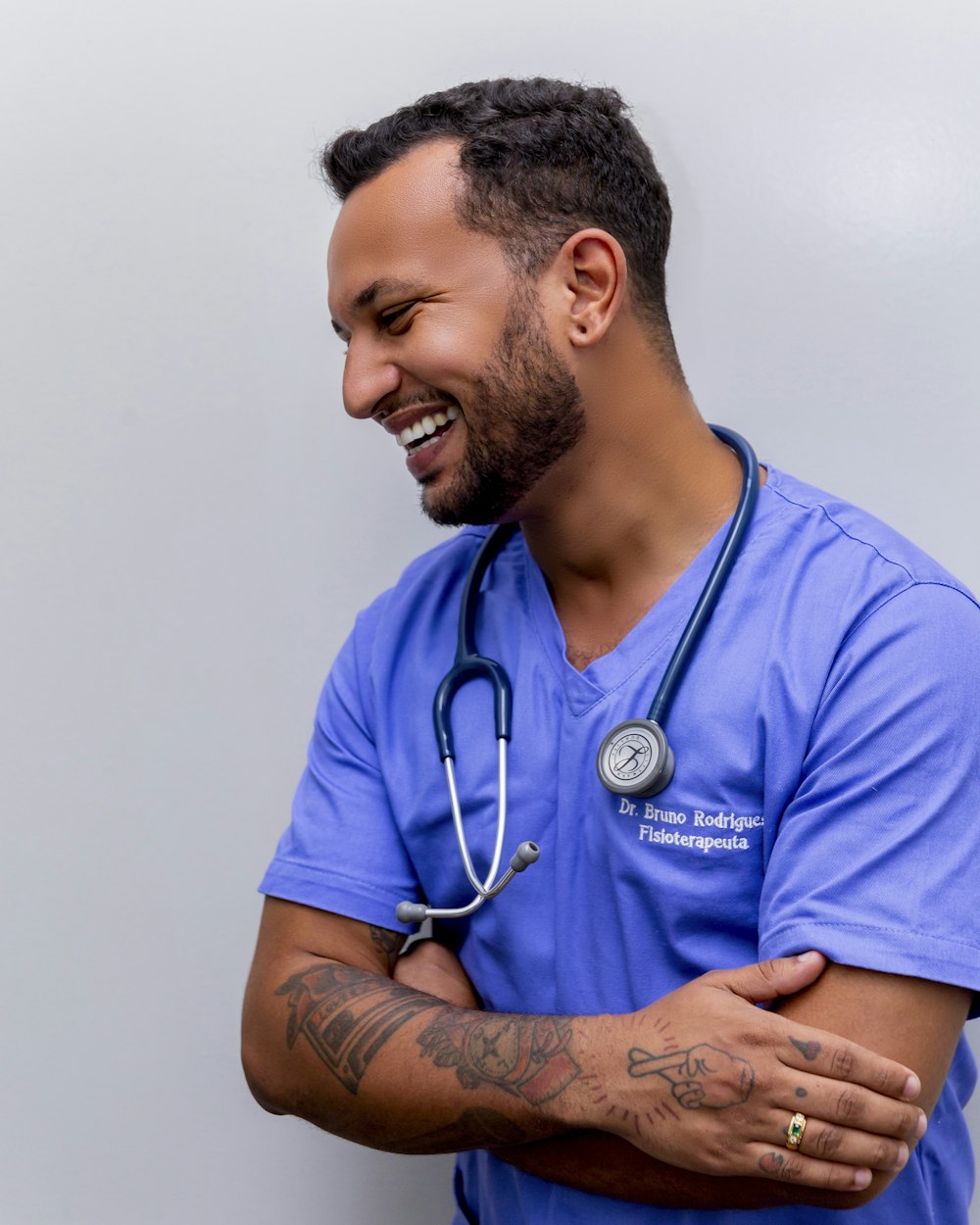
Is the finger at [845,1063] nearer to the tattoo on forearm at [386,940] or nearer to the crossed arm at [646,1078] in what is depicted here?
the crossed arm at [646,1078]

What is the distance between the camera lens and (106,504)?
1.76 m

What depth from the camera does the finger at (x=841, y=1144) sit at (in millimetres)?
1052

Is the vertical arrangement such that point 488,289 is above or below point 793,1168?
above

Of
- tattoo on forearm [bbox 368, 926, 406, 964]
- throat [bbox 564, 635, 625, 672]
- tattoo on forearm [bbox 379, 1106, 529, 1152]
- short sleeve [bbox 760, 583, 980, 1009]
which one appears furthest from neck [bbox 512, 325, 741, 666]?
tattoo on forearm [bbox 379, 1106, 529, 1152]

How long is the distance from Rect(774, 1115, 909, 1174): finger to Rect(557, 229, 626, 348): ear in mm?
783

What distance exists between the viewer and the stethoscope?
124 cm

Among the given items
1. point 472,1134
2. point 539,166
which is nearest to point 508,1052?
point 472,1134

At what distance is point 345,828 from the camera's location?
1.42 m

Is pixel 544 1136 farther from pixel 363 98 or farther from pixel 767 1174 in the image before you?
pixel 363 98

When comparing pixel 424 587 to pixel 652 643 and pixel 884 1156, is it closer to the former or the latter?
pixel 652 643

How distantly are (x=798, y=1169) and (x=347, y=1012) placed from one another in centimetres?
45

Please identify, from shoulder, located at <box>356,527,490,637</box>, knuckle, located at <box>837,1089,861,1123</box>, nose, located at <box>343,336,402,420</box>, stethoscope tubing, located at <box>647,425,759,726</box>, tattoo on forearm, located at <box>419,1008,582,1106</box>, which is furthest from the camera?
shoulder, located at <box>356,527,490,637</box>

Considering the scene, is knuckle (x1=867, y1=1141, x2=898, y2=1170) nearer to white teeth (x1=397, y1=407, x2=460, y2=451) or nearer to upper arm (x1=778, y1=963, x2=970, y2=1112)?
upper arm (x1=778, y1=963, x2=970, y2=1112)

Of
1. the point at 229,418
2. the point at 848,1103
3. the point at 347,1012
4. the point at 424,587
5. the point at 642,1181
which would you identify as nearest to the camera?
the point at 848,1103
